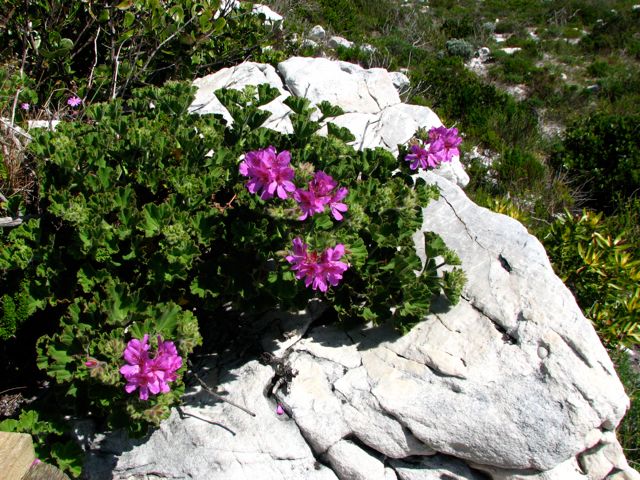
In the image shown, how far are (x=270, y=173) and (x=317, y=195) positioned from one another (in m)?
0.23

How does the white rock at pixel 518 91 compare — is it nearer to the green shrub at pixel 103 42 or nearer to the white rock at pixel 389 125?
the white rock at pixel 389 125

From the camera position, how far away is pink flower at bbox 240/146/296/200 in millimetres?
2371

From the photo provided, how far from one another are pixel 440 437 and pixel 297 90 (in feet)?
10.9

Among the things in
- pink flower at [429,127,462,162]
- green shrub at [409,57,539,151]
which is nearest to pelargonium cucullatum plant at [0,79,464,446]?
pink flower at [429,127,462,162]

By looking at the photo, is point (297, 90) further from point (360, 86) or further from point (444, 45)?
point (444, 45)

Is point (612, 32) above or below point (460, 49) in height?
above

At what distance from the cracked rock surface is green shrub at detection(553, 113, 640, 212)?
4.10 m

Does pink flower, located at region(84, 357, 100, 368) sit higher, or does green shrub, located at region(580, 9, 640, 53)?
pink flower, located at region(84, 357, 100, 368)

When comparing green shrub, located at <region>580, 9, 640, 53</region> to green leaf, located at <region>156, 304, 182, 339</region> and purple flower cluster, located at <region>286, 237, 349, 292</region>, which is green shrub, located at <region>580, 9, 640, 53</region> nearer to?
purple flower cluster, located at <region>286, 237, 349, 292</region>

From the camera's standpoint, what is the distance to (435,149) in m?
3.16

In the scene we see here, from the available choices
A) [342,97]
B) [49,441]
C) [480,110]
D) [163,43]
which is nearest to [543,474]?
[49,441]

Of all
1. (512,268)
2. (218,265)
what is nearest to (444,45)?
(512,268)

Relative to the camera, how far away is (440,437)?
271 centimetres

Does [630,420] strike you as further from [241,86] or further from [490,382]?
[241,86]
